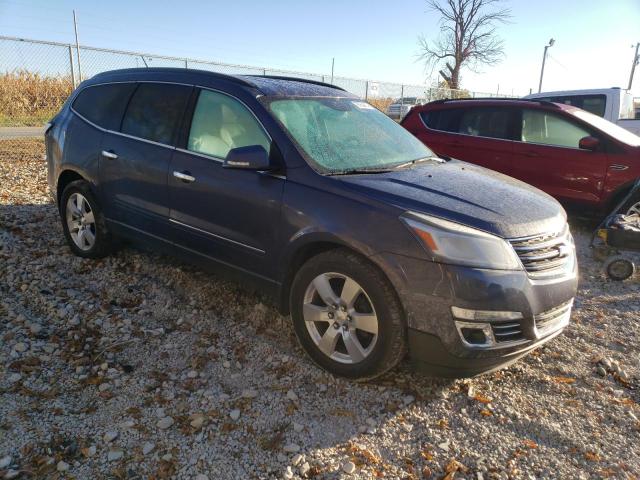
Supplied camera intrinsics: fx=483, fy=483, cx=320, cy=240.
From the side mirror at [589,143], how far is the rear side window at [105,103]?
5.27 metres

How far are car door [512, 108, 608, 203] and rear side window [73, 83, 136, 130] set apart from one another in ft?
16.3

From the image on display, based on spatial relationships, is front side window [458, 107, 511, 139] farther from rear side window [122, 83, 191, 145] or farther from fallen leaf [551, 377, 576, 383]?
rear side window [122, 83, 191, 145]

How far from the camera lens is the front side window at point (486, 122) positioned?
6766 millimetres

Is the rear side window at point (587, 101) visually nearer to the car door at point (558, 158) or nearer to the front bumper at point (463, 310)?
the car door at point (558, 158)

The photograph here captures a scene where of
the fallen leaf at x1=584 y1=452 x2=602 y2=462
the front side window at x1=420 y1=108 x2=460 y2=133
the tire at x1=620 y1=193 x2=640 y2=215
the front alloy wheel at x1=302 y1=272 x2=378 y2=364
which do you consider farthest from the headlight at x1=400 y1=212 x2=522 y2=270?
the front side window at x1=420 y1=108 x2=460 y2=133

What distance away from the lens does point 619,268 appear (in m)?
4.74

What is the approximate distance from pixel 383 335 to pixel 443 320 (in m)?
0.35

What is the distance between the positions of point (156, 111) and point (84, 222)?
1.35 metres

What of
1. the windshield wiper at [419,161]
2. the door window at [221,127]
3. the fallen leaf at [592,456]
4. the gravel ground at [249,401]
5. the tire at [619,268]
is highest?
the door window at [221,127]

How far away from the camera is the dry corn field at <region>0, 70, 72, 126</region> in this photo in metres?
13.9

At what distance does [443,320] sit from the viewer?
249 centimetres

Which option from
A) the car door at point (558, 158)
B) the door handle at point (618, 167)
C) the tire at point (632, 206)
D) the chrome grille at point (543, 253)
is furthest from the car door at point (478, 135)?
the chrome grille at point (543, 253)

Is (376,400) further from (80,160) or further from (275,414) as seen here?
(80,160)

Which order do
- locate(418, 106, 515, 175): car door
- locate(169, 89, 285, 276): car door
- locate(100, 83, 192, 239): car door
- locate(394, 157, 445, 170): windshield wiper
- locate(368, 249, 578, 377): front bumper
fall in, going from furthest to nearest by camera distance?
locate(418, 106, 515, 175): car door → locate(100, 83, 192, 239): car door → locate(394, 157, 445, 170): windshield wiper → locate(169, 89, 285, 276): car door → locate(368, 249, 578, 377): front bumper
